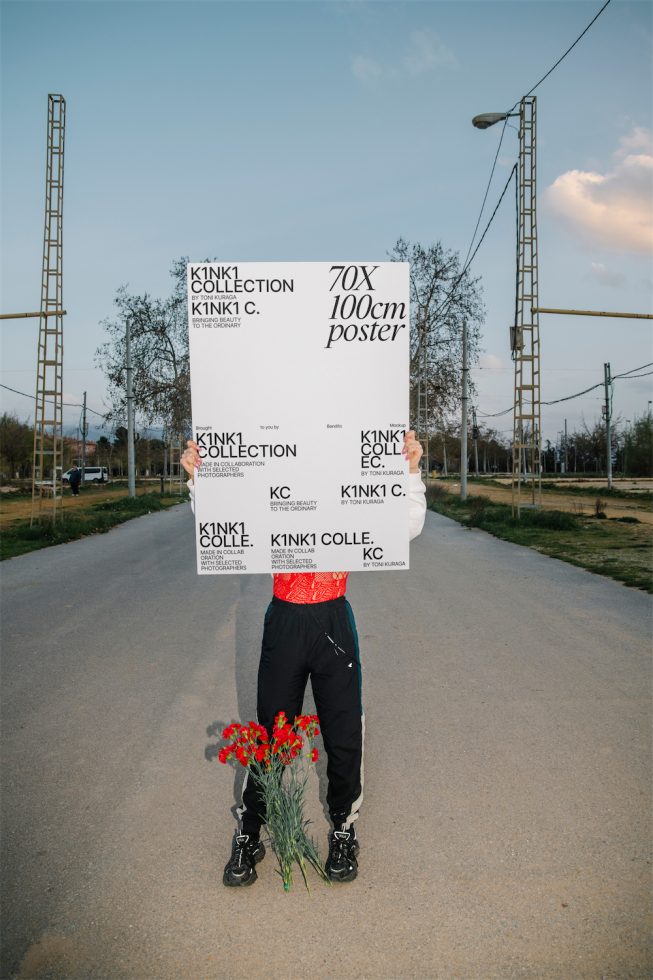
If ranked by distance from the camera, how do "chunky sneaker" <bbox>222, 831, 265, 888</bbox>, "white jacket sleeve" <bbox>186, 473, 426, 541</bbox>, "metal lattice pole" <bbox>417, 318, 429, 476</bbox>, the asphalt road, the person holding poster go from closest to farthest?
the asphalt road, "chunky sneaker" <bbox>222, 831, 265, 888</bbox>, the person holding poster, "white jacket sleeve" <bbox>186, 473, 426, 541</bbox>, "metal lattice pole" <bbox>417, 318, 429, 476</bbox>

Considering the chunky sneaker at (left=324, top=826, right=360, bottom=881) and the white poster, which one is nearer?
the chunky sneaker at (left=324, top=826, right=360, bottom=881)

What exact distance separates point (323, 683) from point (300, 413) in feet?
3.84

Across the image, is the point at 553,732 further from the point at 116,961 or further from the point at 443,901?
the point at 116,961

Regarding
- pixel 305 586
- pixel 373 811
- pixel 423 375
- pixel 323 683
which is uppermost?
pixel 423 375

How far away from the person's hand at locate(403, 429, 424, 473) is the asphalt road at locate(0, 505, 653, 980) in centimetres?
172

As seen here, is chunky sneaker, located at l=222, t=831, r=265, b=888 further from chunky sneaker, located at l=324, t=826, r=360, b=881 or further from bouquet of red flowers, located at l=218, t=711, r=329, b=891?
chunky sneaker, located at l=324, t=826, r=360, b=881

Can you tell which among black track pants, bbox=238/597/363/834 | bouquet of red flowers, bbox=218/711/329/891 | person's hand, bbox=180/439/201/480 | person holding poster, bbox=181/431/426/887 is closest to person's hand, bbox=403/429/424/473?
person holding poster, bbox=181/431/426/887

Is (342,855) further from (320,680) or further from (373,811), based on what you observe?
(320,680)

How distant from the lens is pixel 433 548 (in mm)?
15055

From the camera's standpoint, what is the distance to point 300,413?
318 centimetres

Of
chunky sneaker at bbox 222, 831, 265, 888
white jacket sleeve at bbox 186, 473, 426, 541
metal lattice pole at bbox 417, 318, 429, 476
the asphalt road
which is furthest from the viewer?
metal lattice pole at bbox 417, 318, 429, 476

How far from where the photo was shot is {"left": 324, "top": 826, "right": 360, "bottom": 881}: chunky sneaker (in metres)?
3.04

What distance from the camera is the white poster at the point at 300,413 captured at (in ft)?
10.3

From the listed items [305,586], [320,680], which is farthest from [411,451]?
[320,680]
